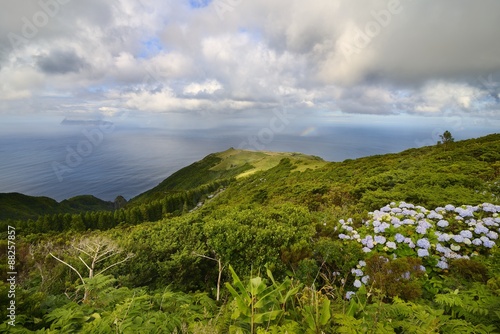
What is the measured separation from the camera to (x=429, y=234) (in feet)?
17.7

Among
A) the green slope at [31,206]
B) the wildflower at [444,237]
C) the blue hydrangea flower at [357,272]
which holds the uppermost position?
the wildflower at [444,237]

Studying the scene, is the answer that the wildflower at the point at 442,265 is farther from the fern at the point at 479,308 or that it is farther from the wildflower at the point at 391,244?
the fern at the point at 479,308

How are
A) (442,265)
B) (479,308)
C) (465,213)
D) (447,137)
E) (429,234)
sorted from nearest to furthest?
1. (479,308)
2. (442,265)
3. (429,234)
4. (465,213)
5. (447,137)

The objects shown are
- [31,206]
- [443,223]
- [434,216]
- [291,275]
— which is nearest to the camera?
[291,275]

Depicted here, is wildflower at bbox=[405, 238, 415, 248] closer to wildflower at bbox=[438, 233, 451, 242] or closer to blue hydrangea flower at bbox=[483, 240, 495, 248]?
wildflower at bbox=[438, 233, 451, 242]

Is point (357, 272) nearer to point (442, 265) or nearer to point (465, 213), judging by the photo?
point (442, 265)

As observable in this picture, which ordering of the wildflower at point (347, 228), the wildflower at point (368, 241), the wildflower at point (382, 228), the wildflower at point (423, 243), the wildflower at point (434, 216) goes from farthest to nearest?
1. the wildflower at point (347, 228)
2. the wildflower at point (434, 216)
3. the wildflower at point (382, 228)
4. the wildflower at point (368, 241)
5. the wildflower at point (423, 243)

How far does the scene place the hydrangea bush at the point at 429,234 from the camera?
487 cm

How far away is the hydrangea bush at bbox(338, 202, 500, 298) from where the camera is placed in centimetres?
487

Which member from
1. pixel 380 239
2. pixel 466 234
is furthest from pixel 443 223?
pixel 380 239

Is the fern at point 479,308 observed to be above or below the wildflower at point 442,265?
above

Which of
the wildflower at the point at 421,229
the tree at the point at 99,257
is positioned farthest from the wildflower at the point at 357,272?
the tree at the point at 99,257

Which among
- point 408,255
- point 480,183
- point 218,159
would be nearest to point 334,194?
point 480,183

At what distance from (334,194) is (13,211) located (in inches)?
5876
